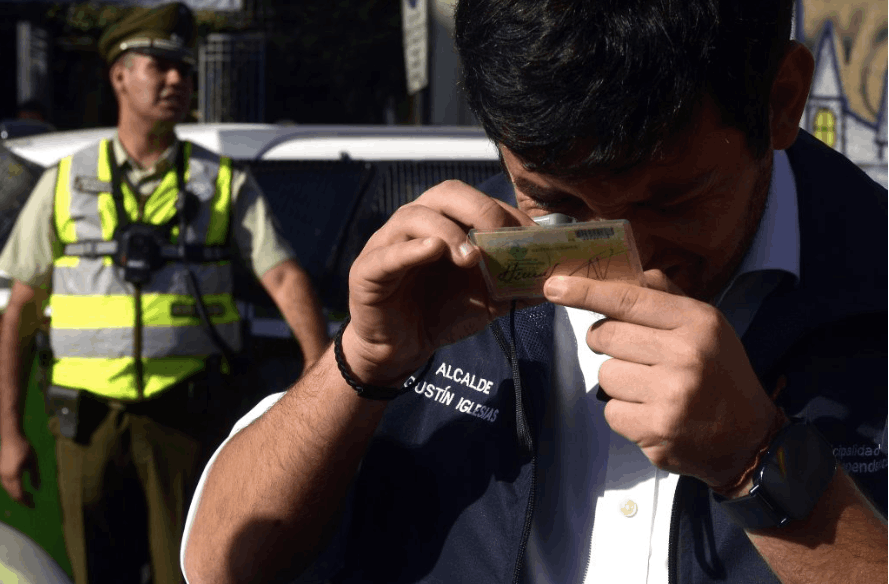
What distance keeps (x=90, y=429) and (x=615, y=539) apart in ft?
8.77

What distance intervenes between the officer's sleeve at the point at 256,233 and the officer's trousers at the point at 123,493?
66 centimetres

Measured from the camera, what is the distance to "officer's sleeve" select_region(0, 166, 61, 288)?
3793 mm

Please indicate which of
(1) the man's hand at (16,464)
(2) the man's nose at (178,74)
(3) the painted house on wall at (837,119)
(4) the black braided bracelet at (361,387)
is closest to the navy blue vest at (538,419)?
(4) the black braided bracelet at (361,387)

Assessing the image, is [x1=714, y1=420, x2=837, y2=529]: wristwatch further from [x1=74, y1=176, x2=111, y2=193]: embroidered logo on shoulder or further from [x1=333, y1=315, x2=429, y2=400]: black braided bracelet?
[x1=74, y1=176, x2=111, y2=193]: embroidered logo on shoulder

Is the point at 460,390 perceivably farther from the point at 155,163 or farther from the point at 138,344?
the point at 155,163

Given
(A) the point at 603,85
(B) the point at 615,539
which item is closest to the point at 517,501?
(B) the point at 615,539

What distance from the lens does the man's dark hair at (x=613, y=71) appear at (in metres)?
1.36

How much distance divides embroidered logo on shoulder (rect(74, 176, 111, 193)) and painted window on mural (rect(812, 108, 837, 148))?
11.2 feet

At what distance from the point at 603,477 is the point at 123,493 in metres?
2.69

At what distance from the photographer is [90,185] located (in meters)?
3.82

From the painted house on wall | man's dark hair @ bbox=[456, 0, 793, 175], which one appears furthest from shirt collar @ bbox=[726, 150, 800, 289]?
the painted house on wall

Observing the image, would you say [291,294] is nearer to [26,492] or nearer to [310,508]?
[26,492]

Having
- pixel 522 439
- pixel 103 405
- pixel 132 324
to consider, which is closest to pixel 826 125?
pixel 132 324

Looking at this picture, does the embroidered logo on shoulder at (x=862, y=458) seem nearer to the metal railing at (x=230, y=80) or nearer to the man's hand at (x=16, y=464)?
the man's hand at (x=16, y=464)
